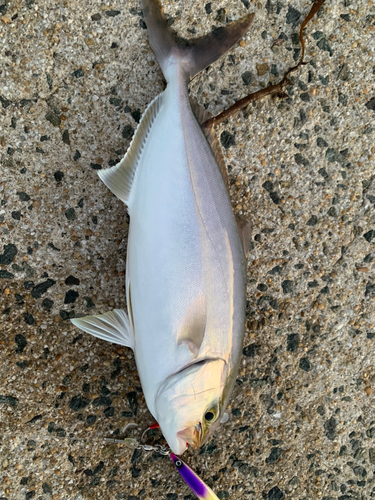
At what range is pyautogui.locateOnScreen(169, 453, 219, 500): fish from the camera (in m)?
1.38

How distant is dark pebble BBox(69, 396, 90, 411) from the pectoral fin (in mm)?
330

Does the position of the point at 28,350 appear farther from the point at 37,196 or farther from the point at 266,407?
the point at 266,407

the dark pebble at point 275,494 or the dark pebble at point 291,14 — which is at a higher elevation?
the dark pebble at point 291,14

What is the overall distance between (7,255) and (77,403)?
67 centimetres

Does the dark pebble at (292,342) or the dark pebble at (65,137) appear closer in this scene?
the dark pebble at (65,137)

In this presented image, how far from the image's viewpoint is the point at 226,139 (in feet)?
4.98

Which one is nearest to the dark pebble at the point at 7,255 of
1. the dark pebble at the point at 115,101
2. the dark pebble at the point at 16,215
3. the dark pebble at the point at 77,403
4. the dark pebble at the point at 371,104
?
the dark pebble at the point at 16,215

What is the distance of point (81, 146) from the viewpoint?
1448 millimetres

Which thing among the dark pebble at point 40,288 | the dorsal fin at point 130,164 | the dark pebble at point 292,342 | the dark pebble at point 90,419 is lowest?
the dark pebble at point 292,342

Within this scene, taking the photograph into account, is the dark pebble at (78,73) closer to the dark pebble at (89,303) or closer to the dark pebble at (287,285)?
the dark pebble at (89,303)

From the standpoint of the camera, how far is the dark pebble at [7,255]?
1407 millimetres

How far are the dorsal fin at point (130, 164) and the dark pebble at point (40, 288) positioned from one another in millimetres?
483

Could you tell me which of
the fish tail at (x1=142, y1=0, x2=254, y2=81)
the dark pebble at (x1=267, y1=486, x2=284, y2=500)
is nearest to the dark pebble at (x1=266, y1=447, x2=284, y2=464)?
the dark pebble at (x1=267, y1=486, x2=284, y2=500)

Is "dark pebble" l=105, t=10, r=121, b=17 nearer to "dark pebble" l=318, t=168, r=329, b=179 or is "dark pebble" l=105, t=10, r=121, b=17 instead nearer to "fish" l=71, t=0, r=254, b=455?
"fish" l=71, t=0, r=254, b=455
